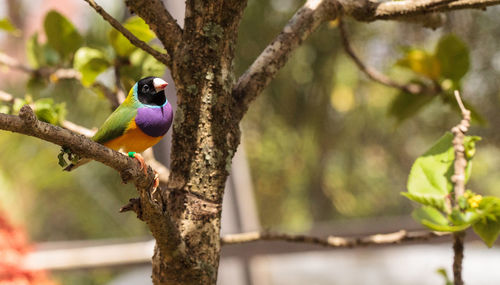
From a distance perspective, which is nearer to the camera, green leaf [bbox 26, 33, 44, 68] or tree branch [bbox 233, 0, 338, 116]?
tree branch [bbox 233, 0, 338, 116]

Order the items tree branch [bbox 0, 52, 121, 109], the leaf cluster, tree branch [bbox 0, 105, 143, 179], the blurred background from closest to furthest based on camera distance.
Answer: tree branch [bbox 0, 105, 143, 179], the leaf cluster, tree branch [bbox 0, 52, 121, 109], the blurred background

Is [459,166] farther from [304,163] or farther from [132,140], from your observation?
[304,163]

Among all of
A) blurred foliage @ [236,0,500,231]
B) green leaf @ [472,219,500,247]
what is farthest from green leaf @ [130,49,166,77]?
blurred foliage @ [236,0,500,231]

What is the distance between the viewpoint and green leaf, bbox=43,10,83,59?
0.43 metres

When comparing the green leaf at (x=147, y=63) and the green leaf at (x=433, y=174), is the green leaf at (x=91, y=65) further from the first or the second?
the green leaf at (x=433, y=174)

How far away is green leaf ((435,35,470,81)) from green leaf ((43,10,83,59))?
0.31 metres

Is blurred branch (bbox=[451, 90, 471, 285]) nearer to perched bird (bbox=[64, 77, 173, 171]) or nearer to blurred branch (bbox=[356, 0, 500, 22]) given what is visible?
blurred branch (bbox=[356, 0, 500, 22])

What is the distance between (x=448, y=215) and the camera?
0.30m

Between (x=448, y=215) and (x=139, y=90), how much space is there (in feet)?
0.65

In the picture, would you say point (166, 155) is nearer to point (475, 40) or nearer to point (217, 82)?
point (217, 82)

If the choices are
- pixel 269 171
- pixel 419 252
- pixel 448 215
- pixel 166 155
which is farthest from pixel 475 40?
pixel 448 215

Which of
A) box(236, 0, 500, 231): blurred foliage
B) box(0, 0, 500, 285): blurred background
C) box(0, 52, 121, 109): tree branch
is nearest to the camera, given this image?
box(0, 52, 121, 109): tree branch

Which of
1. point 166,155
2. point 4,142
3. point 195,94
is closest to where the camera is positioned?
point 195,94

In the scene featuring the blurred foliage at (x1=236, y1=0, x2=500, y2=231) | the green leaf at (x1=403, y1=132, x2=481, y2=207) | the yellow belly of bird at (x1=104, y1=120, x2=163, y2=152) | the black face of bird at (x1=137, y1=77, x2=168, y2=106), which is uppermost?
the blurred foliage at (x1=236, y1=0, x2=500, y2=231)
